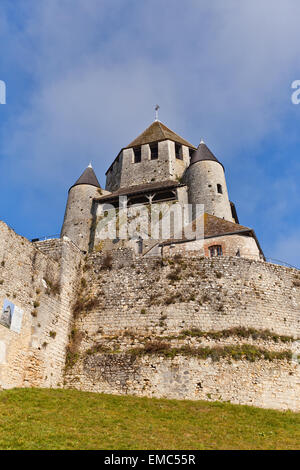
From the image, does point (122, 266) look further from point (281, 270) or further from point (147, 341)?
point (281, 270)

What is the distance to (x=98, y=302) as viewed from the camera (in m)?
19.4

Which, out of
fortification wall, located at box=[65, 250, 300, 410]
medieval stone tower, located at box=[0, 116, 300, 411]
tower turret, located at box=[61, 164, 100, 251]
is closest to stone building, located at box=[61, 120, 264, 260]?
tower turret, located at box=[61, 164, 100, 251]

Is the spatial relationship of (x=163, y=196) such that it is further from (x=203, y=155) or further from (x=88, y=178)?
(x=88, y=178)

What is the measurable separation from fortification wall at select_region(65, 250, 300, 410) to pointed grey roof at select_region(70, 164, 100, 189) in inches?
676

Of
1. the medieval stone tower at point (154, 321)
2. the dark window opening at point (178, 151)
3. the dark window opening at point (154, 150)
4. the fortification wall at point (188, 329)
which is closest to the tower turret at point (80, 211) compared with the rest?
the dark window opening at point (154, 150)

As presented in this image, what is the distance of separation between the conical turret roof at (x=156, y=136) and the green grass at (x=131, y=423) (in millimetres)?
29236

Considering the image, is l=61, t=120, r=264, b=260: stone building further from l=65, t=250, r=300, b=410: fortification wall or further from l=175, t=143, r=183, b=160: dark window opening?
l=65, t=250, r=300, b=410: fortification wall

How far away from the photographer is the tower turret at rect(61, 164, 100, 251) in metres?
33.3

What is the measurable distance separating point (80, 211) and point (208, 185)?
10.9 metres

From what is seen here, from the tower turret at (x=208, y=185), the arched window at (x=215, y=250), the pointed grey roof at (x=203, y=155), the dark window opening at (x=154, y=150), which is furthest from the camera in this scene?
the dark window opening at (x=154, y=150)

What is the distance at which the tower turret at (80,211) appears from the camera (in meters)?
33.3
